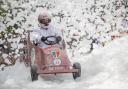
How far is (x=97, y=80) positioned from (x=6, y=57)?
4046 mm

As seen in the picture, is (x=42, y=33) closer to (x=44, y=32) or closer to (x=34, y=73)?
(x=44, y=32)

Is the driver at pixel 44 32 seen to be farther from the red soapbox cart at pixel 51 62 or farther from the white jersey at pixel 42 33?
the red soapbox cart at pixel 51 62

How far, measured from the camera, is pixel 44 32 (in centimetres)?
1080

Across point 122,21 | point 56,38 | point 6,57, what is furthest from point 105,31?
point 56,38

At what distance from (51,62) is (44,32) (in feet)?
4.00

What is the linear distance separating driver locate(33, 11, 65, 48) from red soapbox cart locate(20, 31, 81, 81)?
0.11m

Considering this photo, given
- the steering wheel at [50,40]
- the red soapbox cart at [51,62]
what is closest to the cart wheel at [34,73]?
the red soapbox cart at [51,62]

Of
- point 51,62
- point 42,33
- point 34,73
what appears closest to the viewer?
point 34,73

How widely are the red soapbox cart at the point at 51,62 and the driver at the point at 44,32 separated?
0.11 meters

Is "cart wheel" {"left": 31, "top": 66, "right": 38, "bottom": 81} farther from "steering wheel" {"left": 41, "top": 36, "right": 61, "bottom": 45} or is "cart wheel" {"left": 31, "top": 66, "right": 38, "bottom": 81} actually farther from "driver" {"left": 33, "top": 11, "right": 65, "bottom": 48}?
"steering wheel" {"left": 41, "top": 36, "right": 61, "bottom": 45}

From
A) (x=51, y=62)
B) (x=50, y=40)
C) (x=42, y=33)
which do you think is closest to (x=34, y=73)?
(x=51, y=62)

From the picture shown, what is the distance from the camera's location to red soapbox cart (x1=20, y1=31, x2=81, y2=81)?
31.0ft

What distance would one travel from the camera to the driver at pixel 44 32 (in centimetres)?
1031

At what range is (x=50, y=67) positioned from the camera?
31.7 ft
